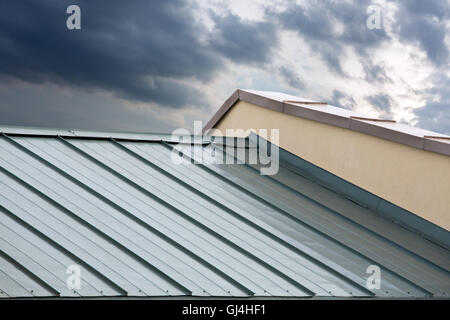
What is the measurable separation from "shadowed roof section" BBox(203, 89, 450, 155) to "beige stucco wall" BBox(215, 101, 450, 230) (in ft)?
0.42

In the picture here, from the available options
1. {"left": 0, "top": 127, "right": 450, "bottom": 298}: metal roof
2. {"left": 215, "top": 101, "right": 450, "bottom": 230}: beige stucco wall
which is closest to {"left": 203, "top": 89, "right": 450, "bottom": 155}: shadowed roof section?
{"left": 215, "top": 101, "right": 450, "bottom": 230}: beige stucco wall

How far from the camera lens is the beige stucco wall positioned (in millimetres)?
9812

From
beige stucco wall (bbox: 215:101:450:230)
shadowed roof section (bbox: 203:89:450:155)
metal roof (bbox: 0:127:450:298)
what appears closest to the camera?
metal roof (bbox: 0:127:450:298)

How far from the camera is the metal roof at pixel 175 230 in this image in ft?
22.7

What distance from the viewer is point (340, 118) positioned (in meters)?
11.4

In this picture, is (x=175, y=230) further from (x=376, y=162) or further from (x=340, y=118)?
(x=340, y=118)

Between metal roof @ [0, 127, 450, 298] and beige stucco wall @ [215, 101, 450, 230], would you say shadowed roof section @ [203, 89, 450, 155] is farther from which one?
metal roof @ [0, 127, 450, 298]

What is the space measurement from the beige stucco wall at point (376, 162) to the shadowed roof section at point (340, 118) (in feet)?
0.42

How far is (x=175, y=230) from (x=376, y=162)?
4.30 meters
